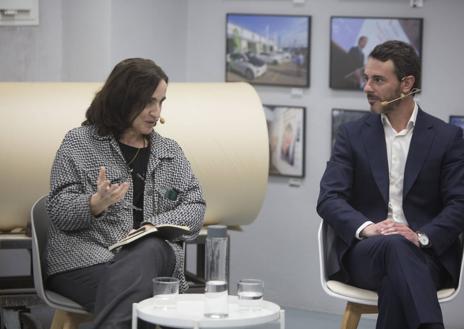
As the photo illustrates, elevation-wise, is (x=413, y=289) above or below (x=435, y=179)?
below

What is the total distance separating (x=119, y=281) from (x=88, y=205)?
415 mm

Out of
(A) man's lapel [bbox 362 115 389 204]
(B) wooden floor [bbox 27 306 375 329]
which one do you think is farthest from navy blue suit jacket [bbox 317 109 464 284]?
(B) wooden floor [bbox 27 306 375 329]

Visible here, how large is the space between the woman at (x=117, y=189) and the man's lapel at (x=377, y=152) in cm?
79

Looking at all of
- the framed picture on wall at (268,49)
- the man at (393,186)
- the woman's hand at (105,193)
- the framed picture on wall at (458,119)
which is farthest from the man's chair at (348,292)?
the framed picture on wall at (268,49)

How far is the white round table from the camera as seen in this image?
11.3 feet

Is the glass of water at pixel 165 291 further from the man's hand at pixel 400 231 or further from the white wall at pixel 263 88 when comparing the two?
the white wall at pixel 263 88

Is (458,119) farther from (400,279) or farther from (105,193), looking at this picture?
(105,193)

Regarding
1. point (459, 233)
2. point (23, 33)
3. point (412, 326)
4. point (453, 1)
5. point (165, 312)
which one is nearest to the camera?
point (165, 312)

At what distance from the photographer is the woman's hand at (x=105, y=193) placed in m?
3.98

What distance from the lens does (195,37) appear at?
21.8 feet

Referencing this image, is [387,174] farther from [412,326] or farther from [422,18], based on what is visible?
[422,18]

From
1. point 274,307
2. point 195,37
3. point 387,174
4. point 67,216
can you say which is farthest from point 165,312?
point 195,37

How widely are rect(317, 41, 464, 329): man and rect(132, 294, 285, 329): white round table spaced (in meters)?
0.72

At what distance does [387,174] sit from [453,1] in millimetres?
1771
